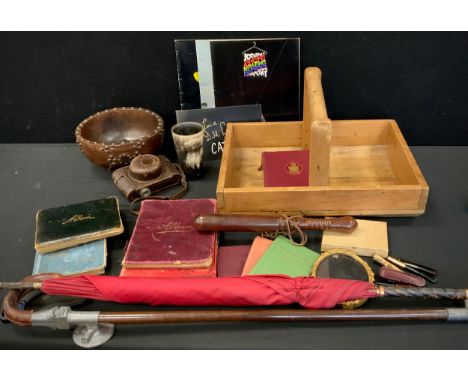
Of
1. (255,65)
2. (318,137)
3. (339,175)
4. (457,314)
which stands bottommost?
(457,314)

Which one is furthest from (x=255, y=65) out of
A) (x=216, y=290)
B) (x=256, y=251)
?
(x=216, y=290)

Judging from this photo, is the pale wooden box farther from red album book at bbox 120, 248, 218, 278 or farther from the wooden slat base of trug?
red album book at bbox 120, 248, 218, 278

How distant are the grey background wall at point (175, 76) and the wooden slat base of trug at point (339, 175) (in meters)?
0.15

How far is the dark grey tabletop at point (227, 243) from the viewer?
92 cm

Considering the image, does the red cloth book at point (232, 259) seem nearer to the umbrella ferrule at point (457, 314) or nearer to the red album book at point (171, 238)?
the red album book at point (171, 238)

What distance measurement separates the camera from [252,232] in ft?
3.80

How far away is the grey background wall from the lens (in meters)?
1.37

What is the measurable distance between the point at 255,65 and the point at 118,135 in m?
0.49

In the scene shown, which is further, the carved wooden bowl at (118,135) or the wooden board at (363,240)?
the carved wooden bowl at (118,135)

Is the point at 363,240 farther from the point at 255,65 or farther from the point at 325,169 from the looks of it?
the point at 255,65

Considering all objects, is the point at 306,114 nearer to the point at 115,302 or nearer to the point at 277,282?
the point at 277,282

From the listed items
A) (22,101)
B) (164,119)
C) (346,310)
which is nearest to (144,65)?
(164,119)

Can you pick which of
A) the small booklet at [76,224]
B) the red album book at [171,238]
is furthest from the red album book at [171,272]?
the small booklet at [76,224]

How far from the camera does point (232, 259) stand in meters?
1.08
